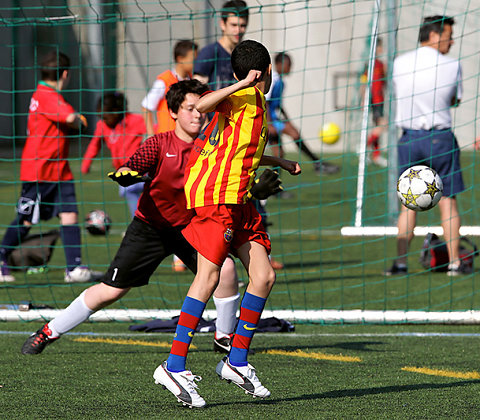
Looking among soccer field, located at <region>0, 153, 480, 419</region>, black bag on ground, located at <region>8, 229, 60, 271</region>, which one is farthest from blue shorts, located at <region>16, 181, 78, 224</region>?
soccer field, located at <region>0, 153, 480, 419</region>

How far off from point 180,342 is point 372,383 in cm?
106

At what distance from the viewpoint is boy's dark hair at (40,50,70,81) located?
7273 mm

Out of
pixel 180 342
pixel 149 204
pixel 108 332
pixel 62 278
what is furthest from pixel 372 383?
pixel 62 278

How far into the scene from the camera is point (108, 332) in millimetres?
5852

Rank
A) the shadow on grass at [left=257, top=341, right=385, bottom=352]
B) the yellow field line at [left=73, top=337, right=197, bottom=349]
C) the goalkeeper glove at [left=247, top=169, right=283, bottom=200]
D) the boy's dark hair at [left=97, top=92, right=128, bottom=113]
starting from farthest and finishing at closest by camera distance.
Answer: the boy's dark hair at [left=97, top=92, right=128, bottom=113], the yellow field line at [left=73, top=337, right=197, bottom=349], the shadow on grass at [left=257, top=341, right=385, bottom=352], the goalkeeper glove at [left=247, top=169, right=283, bottom=200]

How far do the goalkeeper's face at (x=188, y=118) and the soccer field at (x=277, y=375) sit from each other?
127 centimetres

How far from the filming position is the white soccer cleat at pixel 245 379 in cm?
399

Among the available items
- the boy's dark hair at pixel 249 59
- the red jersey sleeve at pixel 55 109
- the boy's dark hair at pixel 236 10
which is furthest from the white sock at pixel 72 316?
the boy's dark hair at pixel 236 10

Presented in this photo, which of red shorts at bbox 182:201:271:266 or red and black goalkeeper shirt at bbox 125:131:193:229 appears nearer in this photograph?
red shorts at bbox 182:201:271:266

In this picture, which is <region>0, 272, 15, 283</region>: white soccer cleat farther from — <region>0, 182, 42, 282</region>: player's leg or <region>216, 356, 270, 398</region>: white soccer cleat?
<region>216, 356, 270, 398</region>: white soccer cleat

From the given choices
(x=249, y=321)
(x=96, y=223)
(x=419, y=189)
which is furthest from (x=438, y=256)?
(x=249, y=321)

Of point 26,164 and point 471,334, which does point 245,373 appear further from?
point 26,164

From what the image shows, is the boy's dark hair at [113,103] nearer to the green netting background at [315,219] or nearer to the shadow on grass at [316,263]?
the green netting background at [315,219]

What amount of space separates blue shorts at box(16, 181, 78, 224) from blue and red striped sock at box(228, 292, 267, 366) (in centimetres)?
365
